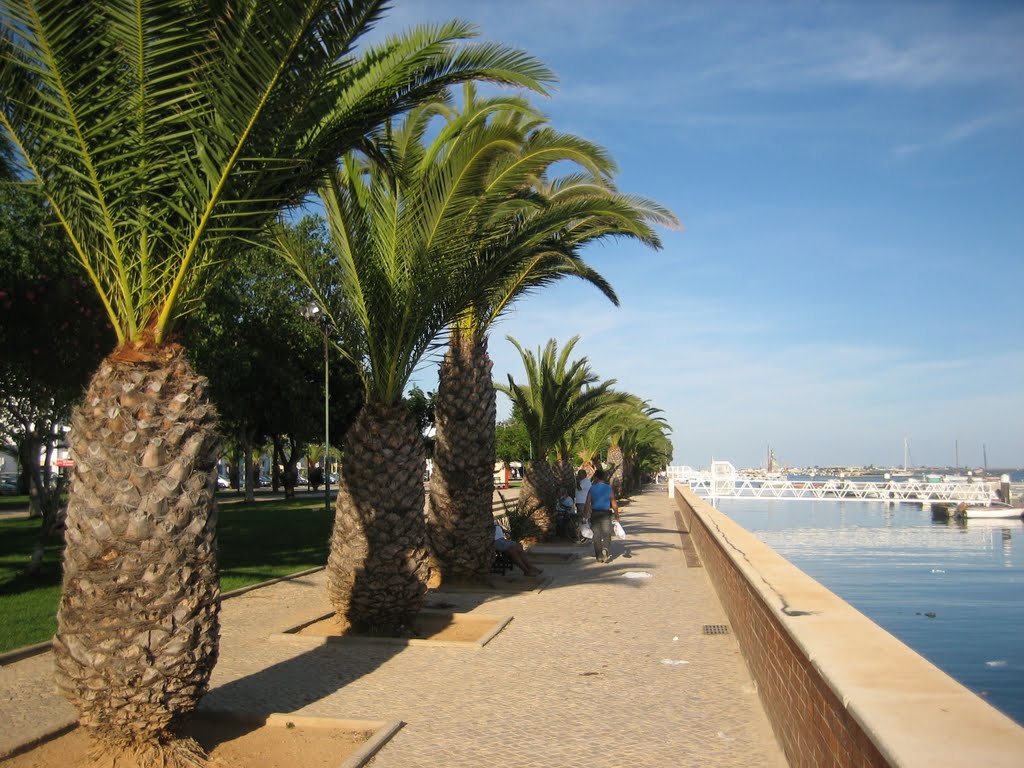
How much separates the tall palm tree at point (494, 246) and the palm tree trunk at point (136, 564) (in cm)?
481

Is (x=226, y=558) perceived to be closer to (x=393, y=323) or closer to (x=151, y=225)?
(x=393, y=323)

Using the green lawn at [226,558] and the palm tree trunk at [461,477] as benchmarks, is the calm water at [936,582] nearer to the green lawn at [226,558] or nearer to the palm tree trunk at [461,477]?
the palm tree trunk at [461,477]

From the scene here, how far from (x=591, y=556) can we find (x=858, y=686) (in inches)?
551

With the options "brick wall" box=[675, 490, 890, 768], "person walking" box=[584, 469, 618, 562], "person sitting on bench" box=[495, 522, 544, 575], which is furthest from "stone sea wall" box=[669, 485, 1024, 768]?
"person walking" box=[584, 469, 618, 562]

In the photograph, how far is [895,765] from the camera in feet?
8.89

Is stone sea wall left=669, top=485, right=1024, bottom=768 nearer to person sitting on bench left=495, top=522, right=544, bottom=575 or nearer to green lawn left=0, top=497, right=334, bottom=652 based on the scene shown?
person sitting on bench left=495, top=522, right=544, bottom=575

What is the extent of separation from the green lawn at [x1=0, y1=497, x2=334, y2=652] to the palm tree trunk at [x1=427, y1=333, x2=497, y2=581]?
299 centimetres

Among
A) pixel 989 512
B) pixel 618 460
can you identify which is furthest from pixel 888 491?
pixel 618 460

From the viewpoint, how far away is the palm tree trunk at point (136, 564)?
5.01 metres

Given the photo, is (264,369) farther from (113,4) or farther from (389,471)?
(113,4)

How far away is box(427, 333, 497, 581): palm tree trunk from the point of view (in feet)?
40.7

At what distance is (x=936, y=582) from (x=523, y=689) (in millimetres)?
15792

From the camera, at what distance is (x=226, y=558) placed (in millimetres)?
15617

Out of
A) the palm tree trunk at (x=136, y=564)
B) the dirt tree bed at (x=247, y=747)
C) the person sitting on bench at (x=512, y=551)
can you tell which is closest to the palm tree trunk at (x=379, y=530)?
the dirt tree bed at (x=247, y=747)
